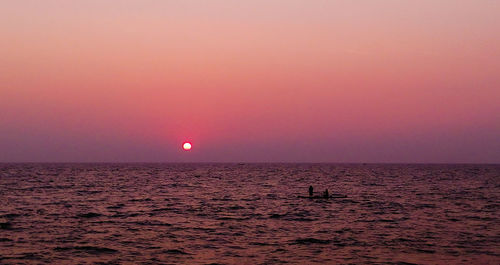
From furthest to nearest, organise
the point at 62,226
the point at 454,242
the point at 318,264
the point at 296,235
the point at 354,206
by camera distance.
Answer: the point at 354,206
the point at 62,226
the point at 296,235
the point at 454,242
the point at 318,264

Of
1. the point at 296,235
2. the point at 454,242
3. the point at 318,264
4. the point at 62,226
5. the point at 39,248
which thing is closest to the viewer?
the point at 318,264

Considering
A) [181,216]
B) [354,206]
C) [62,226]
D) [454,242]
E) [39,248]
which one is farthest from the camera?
[354,206]

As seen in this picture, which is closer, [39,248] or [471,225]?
[39,248]

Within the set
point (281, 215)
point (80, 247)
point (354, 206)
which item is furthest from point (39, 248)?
point (354, 206)

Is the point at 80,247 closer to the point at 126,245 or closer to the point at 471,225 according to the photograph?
the point at 126,245

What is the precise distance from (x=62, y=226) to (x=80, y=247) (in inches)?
370

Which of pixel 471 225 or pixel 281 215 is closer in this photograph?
pixel 471 225

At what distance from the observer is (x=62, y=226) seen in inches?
1576

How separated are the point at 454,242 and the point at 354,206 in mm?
24913

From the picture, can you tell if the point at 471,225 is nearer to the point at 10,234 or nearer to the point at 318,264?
the point at 318,264

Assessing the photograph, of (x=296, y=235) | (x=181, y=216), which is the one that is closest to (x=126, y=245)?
(x=296, y=235)

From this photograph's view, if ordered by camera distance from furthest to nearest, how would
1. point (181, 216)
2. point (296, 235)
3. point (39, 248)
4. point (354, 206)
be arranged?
point (354, 206)
point (181, 216)
point (296, 235)
point (39, 248)

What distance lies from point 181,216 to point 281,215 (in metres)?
9.04

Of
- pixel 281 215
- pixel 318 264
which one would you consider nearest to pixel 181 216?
pixel 281 215
